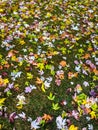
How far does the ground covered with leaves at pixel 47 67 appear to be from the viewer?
16.9 feet

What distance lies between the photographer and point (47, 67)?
20.9 ft

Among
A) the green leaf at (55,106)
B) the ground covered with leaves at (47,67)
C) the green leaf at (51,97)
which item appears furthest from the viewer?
the green leaf at (51,97)

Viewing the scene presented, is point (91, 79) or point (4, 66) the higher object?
point (4, 66)

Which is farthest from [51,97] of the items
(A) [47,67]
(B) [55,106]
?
(A) [47,67]

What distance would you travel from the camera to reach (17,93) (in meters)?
5.54

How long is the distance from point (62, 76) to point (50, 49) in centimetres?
119

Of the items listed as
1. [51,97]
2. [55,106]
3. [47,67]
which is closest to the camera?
[55,106]

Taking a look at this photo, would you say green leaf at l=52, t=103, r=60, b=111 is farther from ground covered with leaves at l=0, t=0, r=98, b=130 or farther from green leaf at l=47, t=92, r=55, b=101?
green leaf at l=47, t=92, r=55, b=101

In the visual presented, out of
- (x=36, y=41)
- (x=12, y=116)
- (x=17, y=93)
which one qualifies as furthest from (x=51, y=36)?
(x=12, y=116)

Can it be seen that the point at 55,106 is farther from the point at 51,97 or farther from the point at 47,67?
the point at 47,67

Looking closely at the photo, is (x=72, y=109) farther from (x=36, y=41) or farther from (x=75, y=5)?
(x=75, y=5)

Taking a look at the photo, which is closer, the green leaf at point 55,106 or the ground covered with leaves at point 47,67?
the ground covered with leaves at point 47,67

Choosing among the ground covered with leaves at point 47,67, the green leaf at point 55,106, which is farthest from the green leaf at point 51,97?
the green leaf at point 55,106

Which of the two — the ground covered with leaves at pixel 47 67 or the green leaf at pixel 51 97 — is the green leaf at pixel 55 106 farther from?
the green leaf at pixel 51 97
